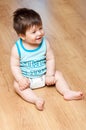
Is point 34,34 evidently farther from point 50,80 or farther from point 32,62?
point 50,80

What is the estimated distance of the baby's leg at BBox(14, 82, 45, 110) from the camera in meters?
1.37

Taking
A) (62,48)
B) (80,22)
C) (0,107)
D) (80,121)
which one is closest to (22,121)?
(0,107)

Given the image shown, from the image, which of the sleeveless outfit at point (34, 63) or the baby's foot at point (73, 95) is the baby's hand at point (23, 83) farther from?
the baby's foot at point (73, 95)

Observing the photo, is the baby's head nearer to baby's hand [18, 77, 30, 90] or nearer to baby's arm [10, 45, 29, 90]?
baby's arm [10, 45, 29, 90]

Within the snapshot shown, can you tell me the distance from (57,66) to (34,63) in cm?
25

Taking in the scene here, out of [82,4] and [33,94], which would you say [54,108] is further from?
[82,4]

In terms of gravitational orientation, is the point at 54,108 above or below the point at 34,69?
below

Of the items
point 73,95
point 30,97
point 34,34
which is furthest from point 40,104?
point 34,34

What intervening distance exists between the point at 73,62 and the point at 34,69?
33 cm

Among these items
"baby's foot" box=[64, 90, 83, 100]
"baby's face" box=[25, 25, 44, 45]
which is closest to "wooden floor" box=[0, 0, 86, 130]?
"baby's foot" box=[64, 90, 83, 100]

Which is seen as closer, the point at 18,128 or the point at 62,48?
the point at 18,128

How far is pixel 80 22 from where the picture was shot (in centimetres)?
211

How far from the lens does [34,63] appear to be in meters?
1.47

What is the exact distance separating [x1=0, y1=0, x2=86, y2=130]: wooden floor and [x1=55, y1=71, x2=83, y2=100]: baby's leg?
26 mm
